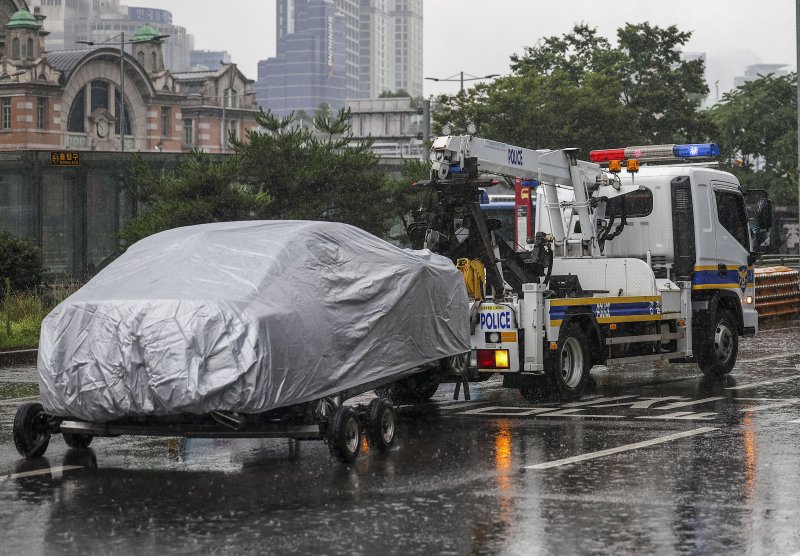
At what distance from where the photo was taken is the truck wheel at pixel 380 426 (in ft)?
37.4

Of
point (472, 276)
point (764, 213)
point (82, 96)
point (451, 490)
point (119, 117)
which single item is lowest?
point (451, 490)

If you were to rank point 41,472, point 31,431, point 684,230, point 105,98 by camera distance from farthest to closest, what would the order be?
point 105,98
point 684,230
point 31,431
point 41,472

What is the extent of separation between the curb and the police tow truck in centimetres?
775

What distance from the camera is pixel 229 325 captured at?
396 inches

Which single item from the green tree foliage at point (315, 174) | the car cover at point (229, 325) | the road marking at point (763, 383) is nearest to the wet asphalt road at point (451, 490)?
the car cover at point (229, 325)

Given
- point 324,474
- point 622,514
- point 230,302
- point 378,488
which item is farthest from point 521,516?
point 230,302

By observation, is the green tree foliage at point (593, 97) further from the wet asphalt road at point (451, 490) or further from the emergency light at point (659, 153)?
the wet asphalt road at point (451, 490)

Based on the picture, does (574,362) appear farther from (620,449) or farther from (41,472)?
(41,472)

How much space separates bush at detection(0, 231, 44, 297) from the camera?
2650 cm

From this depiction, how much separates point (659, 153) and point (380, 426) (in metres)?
9.04

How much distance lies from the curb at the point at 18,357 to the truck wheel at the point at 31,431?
395 inches

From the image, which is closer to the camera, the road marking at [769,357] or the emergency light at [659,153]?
the emergency light at [659,153]

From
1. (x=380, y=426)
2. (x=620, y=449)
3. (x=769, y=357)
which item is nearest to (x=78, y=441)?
(x=380, y=426)

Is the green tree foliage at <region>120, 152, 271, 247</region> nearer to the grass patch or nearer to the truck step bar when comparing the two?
the grass patch
